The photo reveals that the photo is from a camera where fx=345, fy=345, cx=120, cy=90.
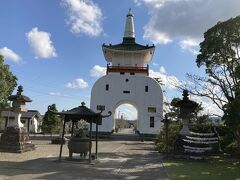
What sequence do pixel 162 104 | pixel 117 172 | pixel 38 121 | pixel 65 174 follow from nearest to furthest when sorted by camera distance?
pixel 65 174 < pixel 117 172 < pixel 162 104 < pixel 38 121

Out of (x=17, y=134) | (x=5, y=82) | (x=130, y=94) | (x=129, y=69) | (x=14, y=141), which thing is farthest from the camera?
(x=129, y=69)

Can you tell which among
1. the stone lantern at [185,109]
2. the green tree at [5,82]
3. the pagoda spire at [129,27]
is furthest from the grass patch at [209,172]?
the pagoda spire at [129,27]

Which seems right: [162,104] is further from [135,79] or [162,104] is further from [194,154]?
[194,154]

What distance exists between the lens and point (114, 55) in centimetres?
4891

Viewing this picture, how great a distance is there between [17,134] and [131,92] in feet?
89.5

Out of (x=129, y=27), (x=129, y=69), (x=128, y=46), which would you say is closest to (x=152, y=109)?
(x=129, y=69)

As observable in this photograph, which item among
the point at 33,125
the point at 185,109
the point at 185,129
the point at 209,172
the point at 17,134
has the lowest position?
the point at 209,172

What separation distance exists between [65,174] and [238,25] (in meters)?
13.9

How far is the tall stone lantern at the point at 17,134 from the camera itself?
19797 mm

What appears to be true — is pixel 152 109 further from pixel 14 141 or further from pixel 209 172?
pixel 209 172

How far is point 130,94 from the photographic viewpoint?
152 feet

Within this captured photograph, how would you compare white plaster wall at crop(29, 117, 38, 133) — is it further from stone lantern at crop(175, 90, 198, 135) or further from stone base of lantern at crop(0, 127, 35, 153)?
stone lantern at crop(175, 90, 198, 135)

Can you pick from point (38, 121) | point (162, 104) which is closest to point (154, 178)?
point (162, 104)

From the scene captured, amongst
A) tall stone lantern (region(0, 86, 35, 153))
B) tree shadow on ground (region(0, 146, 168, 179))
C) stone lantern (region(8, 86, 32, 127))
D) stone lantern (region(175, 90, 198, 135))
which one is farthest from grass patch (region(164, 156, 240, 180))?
stone lantern (region(8, 86, 32, 127))
